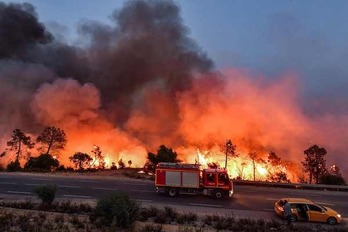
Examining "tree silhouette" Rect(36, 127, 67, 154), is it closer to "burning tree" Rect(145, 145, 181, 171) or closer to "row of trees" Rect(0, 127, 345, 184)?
"row of trees" Rect(0, 127, 345, 184)

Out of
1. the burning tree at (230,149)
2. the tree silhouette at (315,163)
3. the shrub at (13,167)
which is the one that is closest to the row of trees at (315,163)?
the tree silhouette at (315,163)

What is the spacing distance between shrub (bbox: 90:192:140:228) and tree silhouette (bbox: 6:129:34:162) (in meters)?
Result: 45.1

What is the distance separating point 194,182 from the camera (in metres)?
31.3

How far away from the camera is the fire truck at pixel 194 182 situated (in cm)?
3109

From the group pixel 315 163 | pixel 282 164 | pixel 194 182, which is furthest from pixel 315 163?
pixel 194 182

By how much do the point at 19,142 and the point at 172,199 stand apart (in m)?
39.5

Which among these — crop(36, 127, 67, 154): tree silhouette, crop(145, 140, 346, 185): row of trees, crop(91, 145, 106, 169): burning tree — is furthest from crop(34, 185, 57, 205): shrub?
crop(91, 145, 106, 169): burning tree

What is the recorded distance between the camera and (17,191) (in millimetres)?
31516

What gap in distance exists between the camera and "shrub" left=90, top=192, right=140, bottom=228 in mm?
19375

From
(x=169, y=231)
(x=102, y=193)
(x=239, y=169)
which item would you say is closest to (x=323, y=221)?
(x=169, y=231)

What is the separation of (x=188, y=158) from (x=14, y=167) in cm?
2780

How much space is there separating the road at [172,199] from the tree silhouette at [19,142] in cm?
2261

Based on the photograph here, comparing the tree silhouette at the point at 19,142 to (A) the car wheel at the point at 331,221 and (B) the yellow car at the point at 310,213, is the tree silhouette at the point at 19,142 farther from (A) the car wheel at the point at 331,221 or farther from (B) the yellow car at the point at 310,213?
(A) the car wheel at the point at 331,221

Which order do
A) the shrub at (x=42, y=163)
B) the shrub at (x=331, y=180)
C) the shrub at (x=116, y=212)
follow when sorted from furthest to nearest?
the shrub at (x=42, y=163)
the shrub at (x=331, y=180)
the shrub at (x=116, y=212)
